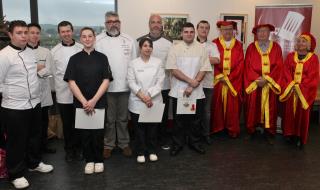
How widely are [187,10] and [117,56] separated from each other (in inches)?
89.4

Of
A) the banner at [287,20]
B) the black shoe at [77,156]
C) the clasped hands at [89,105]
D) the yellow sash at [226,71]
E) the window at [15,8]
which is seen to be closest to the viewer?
the clasped hands at [89,105]

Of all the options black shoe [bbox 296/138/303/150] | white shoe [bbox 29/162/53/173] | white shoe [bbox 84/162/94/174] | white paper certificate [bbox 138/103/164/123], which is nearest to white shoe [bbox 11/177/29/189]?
white shoe [bbox 29/162/53/173]

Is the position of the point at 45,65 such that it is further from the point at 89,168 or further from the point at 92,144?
the point at 89,168

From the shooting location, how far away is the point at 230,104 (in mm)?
4305

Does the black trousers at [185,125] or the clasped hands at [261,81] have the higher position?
the clasped hands at [261,81]

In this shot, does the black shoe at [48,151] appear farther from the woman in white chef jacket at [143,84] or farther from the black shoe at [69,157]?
the woman in white chef jacket at [143,84]

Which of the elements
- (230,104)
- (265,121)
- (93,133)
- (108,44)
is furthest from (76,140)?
(265,121)

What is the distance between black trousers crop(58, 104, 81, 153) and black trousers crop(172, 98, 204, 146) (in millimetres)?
1127

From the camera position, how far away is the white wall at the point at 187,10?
5102mm

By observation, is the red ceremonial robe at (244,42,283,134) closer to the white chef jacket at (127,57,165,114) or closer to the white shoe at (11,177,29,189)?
the white chef jacket at (127,57,165,114)

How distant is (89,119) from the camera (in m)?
3.12

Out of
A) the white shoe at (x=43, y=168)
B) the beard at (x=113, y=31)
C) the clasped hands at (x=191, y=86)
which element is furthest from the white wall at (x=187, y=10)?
the white shoe at (x=43, y=168)

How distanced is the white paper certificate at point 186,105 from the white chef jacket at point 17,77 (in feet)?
5.06

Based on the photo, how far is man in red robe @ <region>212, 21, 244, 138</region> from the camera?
4141 mm
